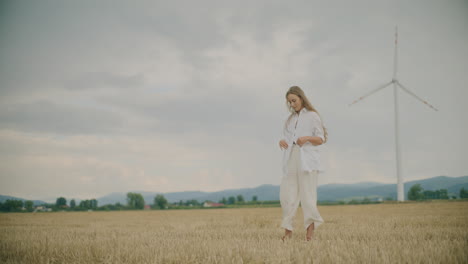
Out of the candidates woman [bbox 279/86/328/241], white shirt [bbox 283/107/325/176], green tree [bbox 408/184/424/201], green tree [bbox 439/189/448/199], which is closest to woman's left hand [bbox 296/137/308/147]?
woman [bbox 279/86/328/241]

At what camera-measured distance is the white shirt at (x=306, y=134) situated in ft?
19.4

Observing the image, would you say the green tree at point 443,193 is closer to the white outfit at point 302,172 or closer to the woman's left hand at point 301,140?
the white outfit at point 302,172

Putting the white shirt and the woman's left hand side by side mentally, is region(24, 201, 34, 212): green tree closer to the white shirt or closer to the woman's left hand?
the white shirt

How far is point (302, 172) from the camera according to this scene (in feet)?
19.6

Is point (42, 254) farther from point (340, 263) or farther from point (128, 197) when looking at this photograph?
point (128, 197)

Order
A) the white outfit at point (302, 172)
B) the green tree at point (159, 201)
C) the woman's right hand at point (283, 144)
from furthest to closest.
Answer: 1. the green tree at point (159, 201)
2. the woman's right hand at point (283, 144)
3. the white outfit at point (302, 172)

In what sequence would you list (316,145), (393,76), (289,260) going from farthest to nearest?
1. (393,76)
2. (316,145)
3. (289,260)

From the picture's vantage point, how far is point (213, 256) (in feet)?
12.6

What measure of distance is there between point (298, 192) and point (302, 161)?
0.71m

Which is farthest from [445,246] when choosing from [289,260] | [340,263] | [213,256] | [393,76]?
[393,76]

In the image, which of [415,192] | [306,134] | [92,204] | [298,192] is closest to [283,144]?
[306,134]

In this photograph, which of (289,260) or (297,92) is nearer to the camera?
(289,260)

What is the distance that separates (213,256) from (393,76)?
4096cm

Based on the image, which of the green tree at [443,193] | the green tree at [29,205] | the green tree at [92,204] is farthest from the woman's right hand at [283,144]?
the green tree at [92,204]
